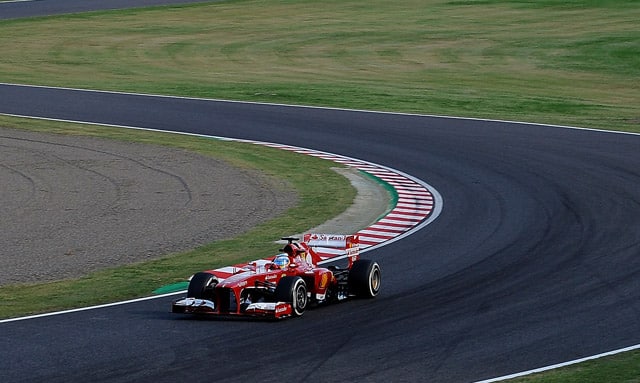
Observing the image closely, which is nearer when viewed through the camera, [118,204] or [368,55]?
[118,204]

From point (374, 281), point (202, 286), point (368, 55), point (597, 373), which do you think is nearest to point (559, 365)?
point (597, 373)

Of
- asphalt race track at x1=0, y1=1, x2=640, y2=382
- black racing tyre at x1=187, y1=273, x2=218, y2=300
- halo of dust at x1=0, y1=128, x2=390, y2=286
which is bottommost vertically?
halo of dust at x1=0, y1=128, x2=390, y2=286

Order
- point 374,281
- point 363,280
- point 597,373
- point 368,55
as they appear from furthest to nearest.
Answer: point 368,55, point 374,281, point 363,280, point 597,373

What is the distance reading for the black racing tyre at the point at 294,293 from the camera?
45.5 feet

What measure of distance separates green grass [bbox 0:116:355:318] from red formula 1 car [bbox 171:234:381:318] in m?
1.75

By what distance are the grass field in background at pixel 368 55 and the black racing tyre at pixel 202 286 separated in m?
19.9

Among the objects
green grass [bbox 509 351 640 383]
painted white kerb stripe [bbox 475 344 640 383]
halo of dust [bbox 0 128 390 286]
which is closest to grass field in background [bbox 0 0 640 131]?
halo of dust [bbox 0 128 390 286]

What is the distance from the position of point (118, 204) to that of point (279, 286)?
27.4ft

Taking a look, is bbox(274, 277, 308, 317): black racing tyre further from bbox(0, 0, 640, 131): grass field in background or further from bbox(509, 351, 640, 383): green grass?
bbox(0, 0, 640, 131): grass field in background

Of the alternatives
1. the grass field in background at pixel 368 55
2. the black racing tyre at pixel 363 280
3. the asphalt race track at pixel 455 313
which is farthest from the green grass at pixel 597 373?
the grass field in background at pixel 368 55

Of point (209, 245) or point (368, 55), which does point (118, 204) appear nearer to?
point (209, 245)

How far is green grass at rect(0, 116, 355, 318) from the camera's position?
15320 mm

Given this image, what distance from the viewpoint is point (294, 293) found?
13.9 metres

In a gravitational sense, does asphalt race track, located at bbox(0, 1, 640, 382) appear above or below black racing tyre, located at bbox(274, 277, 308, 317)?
below
